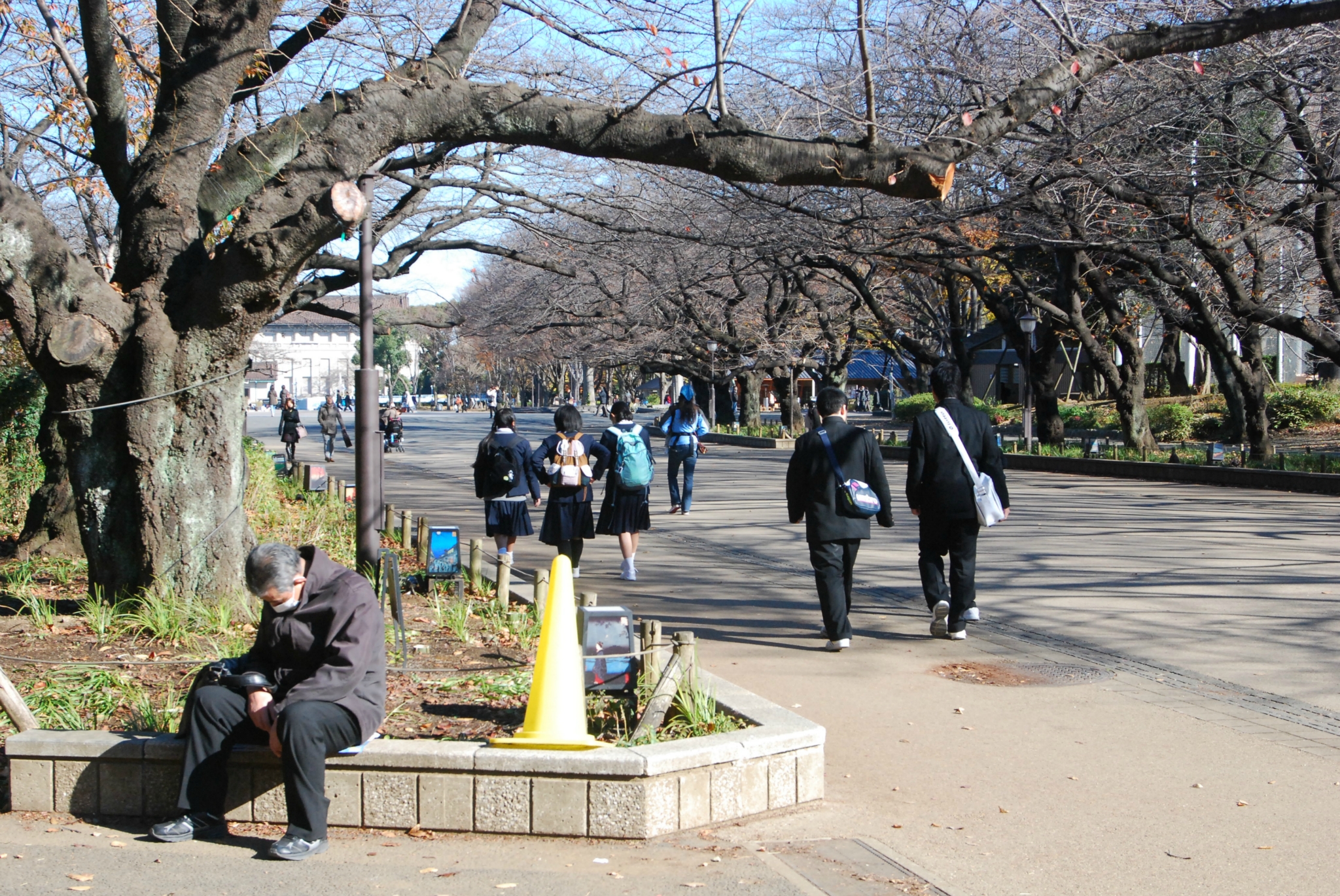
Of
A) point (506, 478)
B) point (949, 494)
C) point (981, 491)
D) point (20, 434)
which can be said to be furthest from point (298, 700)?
point (20, 434)

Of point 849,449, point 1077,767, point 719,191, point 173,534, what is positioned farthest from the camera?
point 719,191

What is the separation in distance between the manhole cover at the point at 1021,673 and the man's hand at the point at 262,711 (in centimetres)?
419

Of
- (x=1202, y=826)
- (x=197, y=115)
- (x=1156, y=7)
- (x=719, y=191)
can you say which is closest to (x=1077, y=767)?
(x=1202, y=826)

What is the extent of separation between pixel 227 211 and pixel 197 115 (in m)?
0.81

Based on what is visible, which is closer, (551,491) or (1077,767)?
(1077,767)

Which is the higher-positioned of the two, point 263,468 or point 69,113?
point 69,113

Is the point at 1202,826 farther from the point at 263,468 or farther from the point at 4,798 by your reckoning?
the point at 263,468

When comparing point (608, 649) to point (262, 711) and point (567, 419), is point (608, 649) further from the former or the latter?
point (567, 419)

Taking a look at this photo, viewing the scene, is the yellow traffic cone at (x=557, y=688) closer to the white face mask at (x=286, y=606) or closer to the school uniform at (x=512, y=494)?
the white face mask at (x=286, y=606)

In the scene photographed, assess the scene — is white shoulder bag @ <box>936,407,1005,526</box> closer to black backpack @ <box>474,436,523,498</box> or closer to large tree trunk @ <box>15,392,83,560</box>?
black backpack @ <box>474,436,523,498</box>

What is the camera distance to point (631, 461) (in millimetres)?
10789

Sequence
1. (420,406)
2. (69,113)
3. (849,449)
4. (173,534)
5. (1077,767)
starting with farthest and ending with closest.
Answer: (420,406)
(69,113)
(849,449)
(173,534)
(1077,767)

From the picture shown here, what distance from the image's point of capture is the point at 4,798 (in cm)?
512

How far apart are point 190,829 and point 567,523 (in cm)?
589
